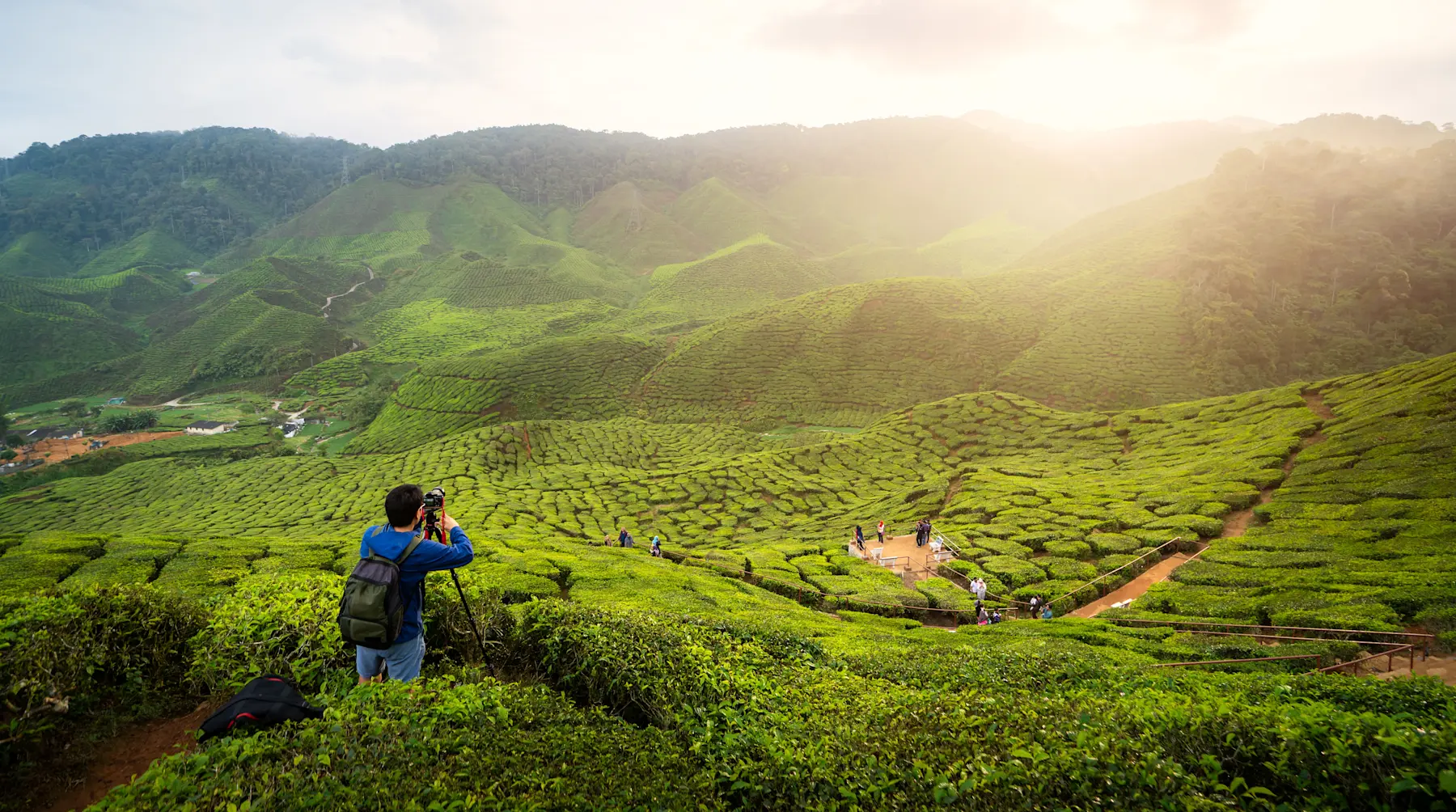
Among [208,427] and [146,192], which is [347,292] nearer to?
[208,427]

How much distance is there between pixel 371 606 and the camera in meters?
5.29

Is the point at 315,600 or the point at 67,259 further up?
the point at 67,259

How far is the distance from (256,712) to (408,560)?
1600 mm

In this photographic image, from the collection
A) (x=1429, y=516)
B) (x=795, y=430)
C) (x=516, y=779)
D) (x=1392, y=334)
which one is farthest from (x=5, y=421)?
(x=1392, y=334)

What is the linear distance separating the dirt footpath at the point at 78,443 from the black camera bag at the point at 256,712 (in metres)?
73.7

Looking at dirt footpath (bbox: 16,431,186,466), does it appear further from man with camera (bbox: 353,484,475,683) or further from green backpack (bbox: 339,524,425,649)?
green backpack (bbox: 339,524,425,649)

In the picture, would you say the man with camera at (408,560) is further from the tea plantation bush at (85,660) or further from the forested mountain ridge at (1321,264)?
the forested mountain ridge at (1321,264)

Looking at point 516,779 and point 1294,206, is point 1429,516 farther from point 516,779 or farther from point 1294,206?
point 1294,206

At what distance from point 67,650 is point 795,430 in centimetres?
4970

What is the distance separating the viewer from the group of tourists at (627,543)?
74.9 ft

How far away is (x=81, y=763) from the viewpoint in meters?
5.33

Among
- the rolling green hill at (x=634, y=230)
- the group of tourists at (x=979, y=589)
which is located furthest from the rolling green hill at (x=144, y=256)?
the group of tourists at (x=979, y=589)

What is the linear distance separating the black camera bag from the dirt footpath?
7375 centimetres

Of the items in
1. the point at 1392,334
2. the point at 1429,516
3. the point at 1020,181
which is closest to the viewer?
the point at 1429,516
